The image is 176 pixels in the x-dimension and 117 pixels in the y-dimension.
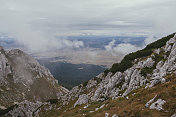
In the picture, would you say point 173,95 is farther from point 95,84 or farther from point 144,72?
point 95,84

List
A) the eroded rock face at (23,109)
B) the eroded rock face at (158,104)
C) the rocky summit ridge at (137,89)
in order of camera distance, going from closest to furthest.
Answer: the eroded rock face at (158,104)
the rocky summit ridge at (137,89)
the eroded rock face at (23,109)

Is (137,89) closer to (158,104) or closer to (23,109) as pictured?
(158,104)

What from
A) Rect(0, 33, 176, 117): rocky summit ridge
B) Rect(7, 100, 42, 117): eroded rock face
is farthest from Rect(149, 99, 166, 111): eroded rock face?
Rect(7, 100, 42, 117): eroded rock face

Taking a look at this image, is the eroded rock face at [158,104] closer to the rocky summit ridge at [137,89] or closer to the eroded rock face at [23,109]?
the rocky summit ridge at [137,89]

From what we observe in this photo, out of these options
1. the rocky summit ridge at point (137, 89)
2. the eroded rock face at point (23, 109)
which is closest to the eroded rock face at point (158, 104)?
the rocky summit ridge at point (137, 89)

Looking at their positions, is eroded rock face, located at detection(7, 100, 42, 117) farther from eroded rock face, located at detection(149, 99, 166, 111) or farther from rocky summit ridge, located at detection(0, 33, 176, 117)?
eroded rock face, located at detection(149, 99, 166, 111)

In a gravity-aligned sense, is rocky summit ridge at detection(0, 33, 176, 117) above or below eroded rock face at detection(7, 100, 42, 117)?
above


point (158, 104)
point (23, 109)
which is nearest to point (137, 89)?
point (158, 104)

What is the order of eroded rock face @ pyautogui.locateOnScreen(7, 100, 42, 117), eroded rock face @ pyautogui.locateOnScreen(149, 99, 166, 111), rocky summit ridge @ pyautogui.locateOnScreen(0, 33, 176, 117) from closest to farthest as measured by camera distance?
eroded rock face @ pyautogui.locateOnScreen(149, 99, 166, 111) < rocky summit ridge @ pyautogui.locateOnScreen(0, 33, 176, 117) < eroded rock face @ pyautogui.locateOnScreen(7, 100, 42, 117)

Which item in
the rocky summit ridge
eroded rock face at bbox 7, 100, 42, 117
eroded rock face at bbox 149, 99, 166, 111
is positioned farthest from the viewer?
eroded rock face at bbox 7, 100, 42, 117

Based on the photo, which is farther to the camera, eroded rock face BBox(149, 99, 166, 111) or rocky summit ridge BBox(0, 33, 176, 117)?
rocky summit ridge BBox(0, 33, 176, 117)

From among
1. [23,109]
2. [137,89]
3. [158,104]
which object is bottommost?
[23,109]

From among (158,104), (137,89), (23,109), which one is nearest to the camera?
(158,104)

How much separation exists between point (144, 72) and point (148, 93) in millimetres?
24061
